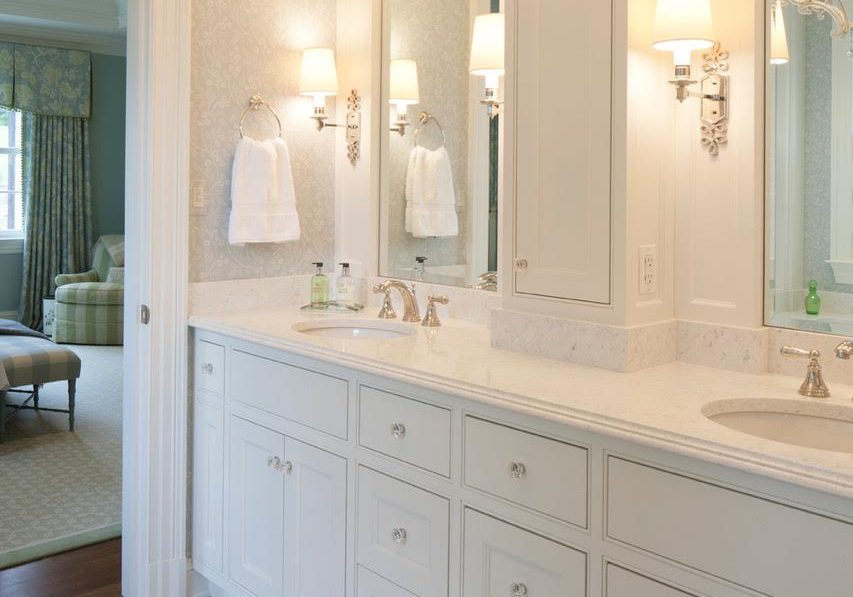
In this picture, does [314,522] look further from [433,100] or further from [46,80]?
[46,80]

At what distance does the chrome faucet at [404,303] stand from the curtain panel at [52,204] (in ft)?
19.6

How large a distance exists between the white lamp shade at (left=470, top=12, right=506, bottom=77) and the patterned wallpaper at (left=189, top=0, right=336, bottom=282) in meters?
0.76

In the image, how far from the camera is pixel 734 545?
1.42 m

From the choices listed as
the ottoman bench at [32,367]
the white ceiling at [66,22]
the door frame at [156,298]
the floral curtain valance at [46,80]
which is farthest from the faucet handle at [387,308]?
the floral curtain valance at [46,80]

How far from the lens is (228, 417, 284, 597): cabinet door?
250 centimetres

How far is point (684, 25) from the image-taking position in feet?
6.24

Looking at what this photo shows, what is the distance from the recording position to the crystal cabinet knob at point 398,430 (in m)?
2.06

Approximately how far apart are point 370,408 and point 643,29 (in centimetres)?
113

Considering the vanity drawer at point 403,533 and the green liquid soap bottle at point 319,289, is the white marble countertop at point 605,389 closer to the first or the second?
the vanity drawer at point 403,533

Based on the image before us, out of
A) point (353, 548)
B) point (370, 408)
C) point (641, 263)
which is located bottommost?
point (353, 548)

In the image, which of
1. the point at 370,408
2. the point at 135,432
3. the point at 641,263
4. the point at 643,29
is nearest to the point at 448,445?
the point at 370,408

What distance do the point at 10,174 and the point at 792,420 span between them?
7701 millimetres

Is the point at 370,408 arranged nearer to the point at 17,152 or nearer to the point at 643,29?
the point at 643,29

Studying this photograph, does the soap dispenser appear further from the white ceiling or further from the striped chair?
the white ceiling
